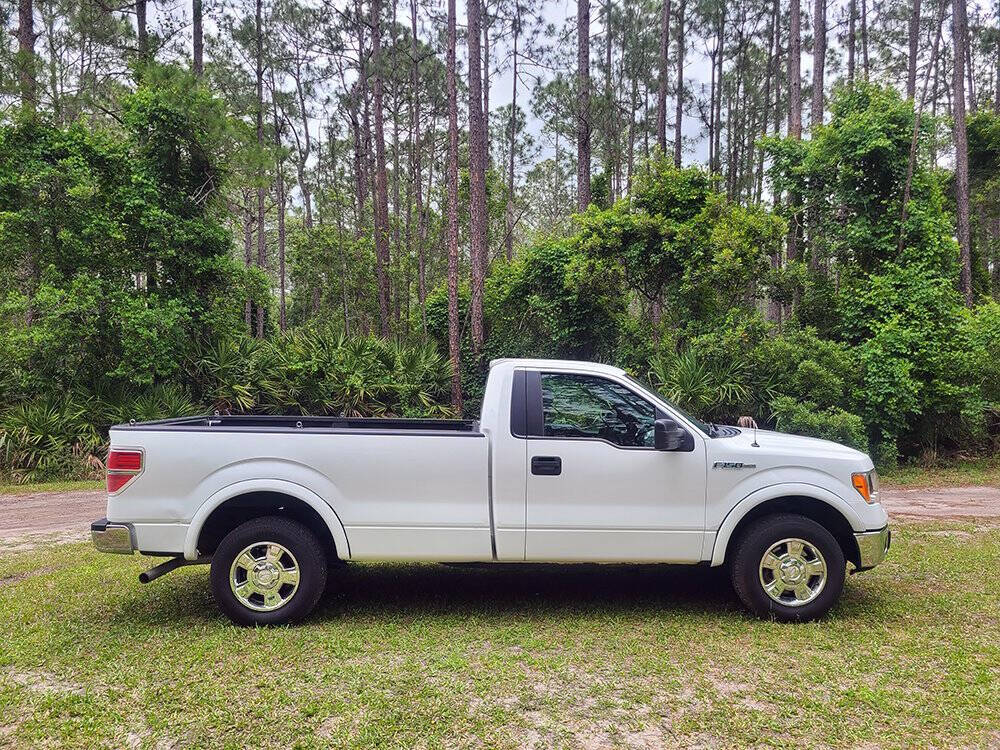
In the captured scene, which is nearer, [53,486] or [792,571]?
[792,571]

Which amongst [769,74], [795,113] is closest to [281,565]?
[795,113]

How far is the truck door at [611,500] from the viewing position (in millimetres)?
4574

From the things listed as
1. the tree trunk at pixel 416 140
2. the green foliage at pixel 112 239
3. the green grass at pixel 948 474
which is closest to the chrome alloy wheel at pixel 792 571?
the green grass at pixel 948 474

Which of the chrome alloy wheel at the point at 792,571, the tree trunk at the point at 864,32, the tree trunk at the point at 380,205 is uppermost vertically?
the tree trunk at the point at 864,32

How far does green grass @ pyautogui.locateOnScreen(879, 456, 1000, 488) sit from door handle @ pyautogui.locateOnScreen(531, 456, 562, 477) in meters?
8.79

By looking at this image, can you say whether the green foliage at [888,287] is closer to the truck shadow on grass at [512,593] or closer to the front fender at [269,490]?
the truck shadow on grass at [512,593]

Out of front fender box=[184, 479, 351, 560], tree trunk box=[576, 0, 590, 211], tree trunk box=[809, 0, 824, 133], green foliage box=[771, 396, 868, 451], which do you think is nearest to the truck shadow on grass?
front fender box=[184, 479, 351, 560]

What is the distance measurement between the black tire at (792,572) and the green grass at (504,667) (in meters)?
0.12

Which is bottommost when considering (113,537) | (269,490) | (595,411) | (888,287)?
(113,537)

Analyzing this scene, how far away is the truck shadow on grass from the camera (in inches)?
193

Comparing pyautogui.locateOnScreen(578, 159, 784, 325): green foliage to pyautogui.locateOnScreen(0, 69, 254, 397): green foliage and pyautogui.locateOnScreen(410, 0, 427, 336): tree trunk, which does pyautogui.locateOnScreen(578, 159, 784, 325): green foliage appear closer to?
pyautogui.locateOnScreen(0, 69, 254, 397): green foliage

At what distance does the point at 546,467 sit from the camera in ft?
15.1

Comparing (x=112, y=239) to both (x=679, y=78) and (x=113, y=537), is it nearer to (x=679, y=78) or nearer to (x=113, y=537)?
(x=113, y=537)

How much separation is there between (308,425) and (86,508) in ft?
19.0
